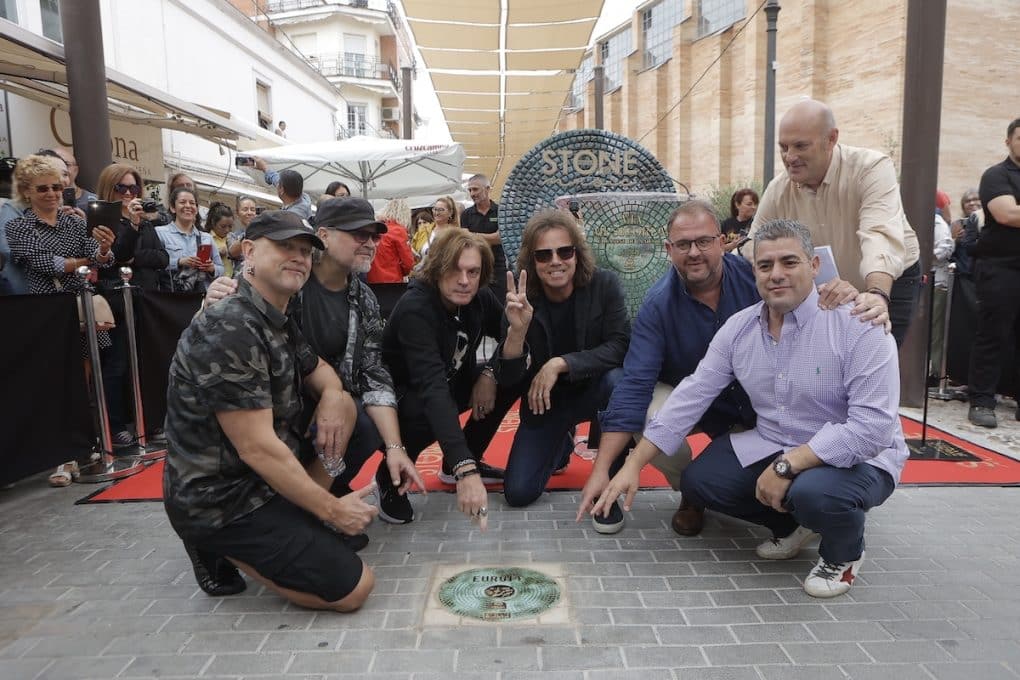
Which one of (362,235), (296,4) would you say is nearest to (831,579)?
(362,235)

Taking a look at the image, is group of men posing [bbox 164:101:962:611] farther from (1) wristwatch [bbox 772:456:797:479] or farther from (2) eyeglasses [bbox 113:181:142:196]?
(2) eyeglasses [bbox 113:181:142:196]

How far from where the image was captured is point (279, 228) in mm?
2488

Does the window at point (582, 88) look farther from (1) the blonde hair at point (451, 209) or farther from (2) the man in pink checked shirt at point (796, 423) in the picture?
(2) the man in pink checked shirt at point (796, 423)

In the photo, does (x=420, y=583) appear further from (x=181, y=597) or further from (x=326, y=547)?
(x=181, y=597)

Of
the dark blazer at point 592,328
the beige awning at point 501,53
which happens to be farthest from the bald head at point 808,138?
the beige awning at point 501,53

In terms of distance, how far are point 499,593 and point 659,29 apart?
109 ft

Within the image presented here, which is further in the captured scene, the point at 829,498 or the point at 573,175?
the point at 573,175

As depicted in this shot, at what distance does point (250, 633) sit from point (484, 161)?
2464cm

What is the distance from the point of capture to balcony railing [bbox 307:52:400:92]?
115ft

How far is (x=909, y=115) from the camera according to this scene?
5.73 meters

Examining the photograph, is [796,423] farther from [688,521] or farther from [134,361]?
[134,361]

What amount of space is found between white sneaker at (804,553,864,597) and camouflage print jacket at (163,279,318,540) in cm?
201

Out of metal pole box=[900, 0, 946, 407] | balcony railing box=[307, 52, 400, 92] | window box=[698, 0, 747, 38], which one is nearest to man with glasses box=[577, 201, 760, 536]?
metal pole box=[900, 0, 946, 407]

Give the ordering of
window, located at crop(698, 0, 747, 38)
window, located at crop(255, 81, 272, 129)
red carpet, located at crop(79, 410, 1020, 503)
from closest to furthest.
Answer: red carpet, located at crop(79, 410, 1020, 503) < window, located at crop(255, 81, 272, 129) < window, located at crop(698, 0, 747, 38)
